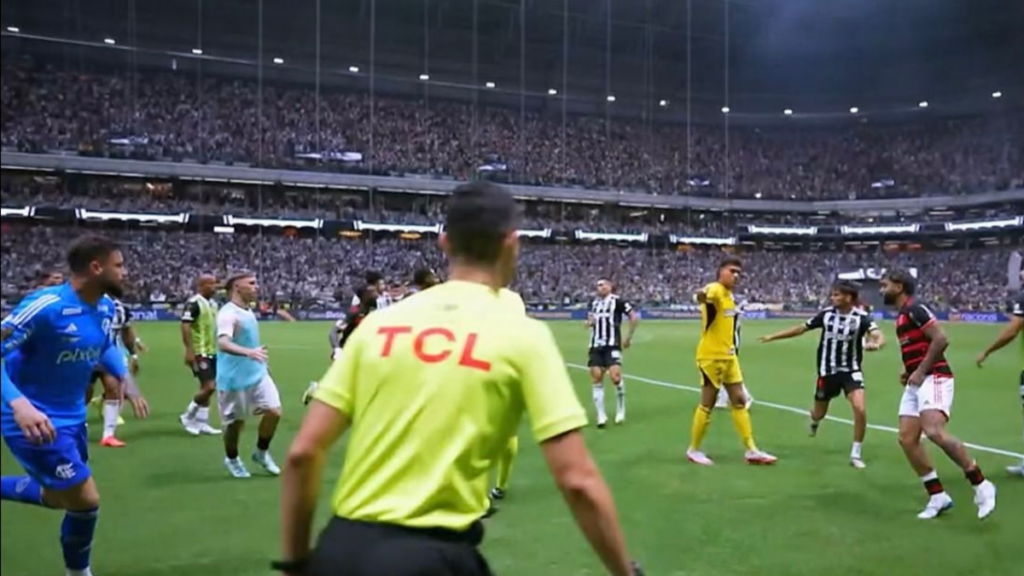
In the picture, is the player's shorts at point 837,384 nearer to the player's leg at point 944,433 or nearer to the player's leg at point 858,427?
the player's leg at point 858,427

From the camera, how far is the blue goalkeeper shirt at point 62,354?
13.1ft

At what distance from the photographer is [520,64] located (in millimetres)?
12109

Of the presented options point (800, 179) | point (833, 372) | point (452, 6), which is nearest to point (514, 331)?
point (833, 372)

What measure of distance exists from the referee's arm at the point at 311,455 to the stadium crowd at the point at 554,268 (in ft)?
29.9

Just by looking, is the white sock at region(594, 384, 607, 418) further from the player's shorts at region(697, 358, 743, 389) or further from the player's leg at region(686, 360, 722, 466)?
the player's shorts at region(697, 358, 743, 389)

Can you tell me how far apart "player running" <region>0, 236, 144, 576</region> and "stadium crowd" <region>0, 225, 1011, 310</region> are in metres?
8.56

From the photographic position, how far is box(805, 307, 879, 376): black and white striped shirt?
348 inches

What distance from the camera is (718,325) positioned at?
353 inches

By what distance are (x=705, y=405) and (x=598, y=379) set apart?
2.59 metres

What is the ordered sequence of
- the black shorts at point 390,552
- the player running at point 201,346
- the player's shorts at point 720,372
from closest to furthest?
the black shorts at point 390,552
the player's shorts at point 720,372
the player running at point 201,346

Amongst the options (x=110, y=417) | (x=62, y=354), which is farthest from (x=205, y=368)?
(x=62, y=354)

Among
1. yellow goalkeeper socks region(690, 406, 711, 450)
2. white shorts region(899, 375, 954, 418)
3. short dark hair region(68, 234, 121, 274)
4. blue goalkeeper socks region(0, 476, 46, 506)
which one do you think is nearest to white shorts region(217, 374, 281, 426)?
short dark hair region(68, 234, 121, 274)

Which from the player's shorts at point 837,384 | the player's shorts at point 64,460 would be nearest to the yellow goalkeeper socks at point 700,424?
the player's shorts at point 837,384

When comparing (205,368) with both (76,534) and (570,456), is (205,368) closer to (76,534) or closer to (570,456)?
(76,534)
